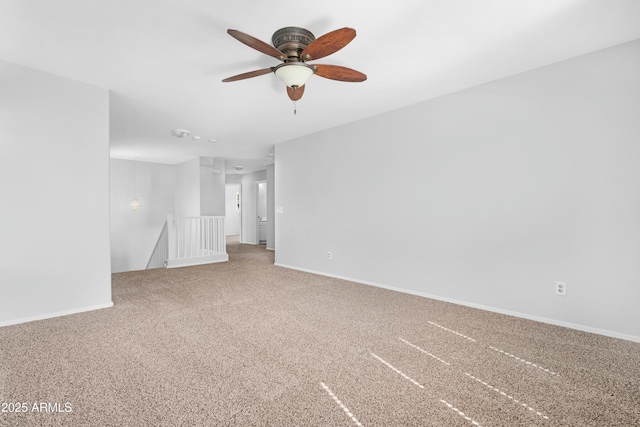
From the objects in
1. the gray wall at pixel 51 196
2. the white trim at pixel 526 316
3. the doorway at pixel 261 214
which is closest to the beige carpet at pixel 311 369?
the white trim at pixel 526 316

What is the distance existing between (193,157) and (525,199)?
720cm

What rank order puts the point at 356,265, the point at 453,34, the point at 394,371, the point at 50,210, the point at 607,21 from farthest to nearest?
the point at 356,265 < the point at 50,210 < the point at 453,34 < the point at 607,21 < the point at 394,371

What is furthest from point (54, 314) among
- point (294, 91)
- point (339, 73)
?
point (339, 73)

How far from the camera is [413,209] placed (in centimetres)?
380

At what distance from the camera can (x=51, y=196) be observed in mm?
2910

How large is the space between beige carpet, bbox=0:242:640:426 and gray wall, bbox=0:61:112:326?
302 millimetres

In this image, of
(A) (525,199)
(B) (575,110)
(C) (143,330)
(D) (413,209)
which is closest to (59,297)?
(C) (143,330)

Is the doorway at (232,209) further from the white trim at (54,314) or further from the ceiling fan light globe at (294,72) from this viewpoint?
the ceiling fan light globe at (294,72)

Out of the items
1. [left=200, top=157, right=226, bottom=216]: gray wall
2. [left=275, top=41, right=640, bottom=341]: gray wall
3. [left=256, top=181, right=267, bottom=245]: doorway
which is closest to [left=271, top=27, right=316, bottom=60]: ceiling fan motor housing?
[left=275, top=41, right=640, bottom=341]: gray wall

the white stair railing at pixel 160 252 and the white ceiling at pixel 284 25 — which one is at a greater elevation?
the white ceiling at pixel 284 25

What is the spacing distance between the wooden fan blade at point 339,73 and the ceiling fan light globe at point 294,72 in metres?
0.09

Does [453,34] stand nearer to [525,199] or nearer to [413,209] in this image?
[525,199]

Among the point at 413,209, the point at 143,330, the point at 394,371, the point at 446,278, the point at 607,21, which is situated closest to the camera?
the point at 394,371

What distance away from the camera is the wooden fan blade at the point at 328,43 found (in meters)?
1.84
